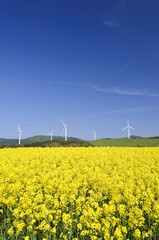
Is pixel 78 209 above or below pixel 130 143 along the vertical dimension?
below

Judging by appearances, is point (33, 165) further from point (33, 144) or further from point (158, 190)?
point (33, 144)

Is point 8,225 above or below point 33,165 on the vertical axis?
below

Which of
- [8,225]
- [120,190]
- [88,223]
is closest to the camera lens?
[88,223]

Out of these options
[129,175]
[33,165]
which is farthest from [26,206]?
[33,165]

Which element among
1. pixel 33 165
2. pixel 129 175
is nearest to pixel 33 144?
pixel 33 165

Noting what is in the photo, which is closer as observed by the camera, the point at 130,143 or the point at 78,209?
the point at 78,209

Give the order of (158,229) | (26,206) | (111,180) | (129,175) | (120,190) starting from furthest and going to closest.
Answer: (129,175), (111,180), (120,190), (26,206), (158,229)

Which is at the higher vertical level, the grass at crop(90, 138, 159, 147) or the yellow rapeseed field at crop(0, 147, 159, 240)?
the grass at crop(90, 138, 159, 147)

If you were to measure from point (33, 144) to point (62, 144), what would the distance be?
26.5 feet

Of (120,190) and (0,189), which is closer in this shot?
(0,189)

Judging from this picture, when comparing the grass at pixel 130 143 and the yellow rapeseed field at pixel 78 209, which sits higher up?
the grass at pixel 130 143

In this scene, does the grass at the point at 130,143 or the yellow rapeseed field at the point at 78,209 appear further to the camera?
the grass at the point at 130,143

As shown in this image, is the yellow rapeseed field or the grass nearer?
the yellow rapeseed field

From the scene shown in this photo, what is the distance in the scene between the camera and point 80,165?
16.6 meters
